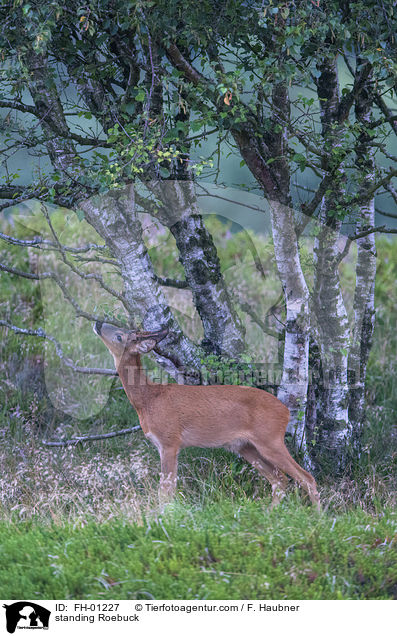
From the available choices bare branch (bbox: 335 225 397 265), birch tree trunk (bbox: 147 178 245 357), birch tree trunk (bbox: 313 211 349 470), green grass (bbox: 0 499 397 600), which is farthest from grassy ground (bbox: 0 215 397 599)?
bare branch (bbox: 335 225 397 265)

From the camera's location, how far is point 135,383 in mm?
6715

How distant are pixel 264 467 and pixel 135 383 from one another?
1.36 meters

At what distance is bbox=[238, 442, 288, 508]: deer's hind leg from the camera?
22.2 ft

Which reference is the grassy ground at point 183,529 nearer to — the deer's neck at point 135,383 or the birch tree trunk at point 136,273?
the deer's neck at point 135,383

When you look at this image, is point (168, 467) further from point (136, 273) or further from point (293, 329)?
point (136, 273)

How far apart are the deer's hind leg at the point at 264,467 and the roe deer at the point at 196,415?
0.21 feet

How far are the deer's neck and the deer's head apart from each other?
0.18 ft

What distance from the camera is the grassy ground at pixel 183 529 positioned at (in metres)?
4.95
